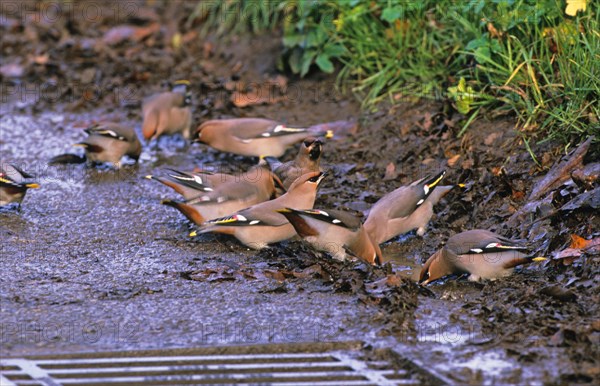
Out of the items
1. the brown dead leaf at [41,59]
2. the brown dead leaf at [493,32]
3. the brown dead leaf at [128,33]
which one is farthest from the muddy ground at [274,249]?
the brown dead leaf at [128,33]

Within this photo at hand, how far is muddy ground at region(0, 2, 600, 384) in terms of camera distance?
14.5 ft

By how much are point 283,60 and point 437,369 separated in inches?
224

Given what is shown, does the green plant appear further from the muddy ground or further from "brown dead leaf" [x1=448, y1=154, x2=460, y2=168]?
"brown dead leaf" [x1=448, y1=154, x2=460, y2=168]

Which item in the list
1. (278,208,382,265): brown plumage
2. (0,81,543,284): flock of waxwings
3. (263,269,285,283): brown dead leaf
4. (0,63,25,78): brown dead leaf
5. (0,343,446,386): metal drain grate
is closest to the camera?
A: (0,343,446,386): metal drain grate

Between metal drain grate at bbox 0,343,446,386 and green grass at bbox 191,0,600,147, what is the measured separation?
2.78 m

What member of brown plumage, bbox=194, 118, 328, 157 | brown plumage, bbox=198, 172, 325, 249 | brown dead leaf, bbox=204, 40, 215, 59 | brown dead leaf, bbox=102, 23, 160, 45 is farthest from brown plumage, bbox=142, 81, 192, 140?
brown dead leaf, bbox=102, 23, 160, 45

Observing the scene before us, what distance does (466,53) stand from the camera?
23.8 ft

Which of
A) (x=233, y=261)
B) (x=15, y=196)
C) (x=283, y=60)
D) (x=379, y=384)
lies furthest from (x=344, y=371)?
(x=283, y=60)

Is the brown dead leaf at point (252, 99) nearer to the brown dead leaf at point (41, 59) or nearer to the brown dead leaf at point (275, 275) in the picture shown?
the brown dead leaf at point (41, 59)

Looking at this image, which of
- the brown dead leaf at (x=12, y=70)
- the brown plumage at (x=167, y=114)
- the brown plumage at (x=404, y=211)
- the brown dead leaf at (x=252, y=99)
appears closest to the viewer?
the brown plumage at (x=404, y=211)

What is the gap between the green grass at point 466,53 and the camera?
6602 millimetres

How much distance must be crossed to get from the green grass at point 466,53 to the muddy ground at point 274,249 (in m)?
0.19

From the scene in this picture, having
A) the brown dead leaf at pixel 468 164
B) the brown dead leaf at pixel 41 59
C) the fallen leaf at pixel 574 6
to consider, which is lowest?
the brown dead leaf at pixel 41 59

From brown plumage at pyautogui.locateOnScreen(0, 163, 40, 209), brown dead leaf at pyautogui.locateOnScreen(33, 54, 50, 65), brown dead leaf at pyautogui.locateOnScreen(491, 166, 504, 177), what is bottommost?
brown dead leaf at pyautogui.locateOnScreen(33, 54, 50, 65)
